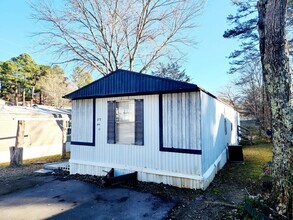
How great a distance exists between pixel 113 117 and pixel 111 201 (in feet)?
8.14

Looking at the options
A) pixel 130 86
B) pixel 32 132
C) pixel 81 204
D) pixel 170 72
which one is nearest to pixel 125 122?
pixel 130 86

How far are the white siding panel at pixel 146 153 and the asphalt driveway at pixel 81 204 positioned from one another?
0.90 meters

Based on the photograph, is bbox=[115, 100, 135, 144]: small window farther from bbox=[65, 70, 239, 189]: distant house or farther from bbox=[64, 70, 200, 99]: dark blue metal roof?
bbox=[64, 70, 200, 99]: dark blue metal roof

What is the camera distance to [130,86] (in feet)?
17.8

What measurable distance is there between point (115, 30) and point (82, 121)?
9001mm

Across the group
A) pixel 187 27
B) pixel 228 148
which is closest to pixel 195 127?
pixel 228 148

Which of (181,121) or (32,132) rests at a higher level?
(181,121)

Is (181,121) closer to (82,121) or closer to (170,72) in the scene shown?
(82,121)

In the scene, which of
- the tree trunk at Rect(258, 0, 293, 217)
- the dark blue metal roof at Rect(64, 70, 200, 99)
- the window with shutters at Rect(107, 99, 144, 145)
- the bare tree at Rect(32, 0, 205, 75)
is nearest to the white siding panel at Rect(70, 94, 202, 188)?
the window with shutters at Rect(107, 99, 144, 145)

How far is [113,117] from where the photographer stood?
586 cm

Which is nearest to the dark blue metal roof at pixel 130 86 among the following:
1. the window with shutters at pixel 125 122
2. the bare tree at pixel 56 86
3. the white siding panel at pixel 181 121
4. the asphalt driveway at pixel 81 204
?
the white siding panel at pixel 181 121

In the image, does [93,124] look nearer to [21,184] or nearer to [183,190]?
[21,184]

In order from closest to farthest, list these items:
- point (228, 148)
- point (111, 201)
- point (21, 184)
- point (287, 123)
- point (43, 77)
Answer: point (287, 123), point (111, 201), point (21, 184), point (228, 148), point (43, 77)

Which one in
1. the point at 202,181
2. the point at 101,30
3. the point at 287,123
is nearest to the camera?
the point at 287,123
